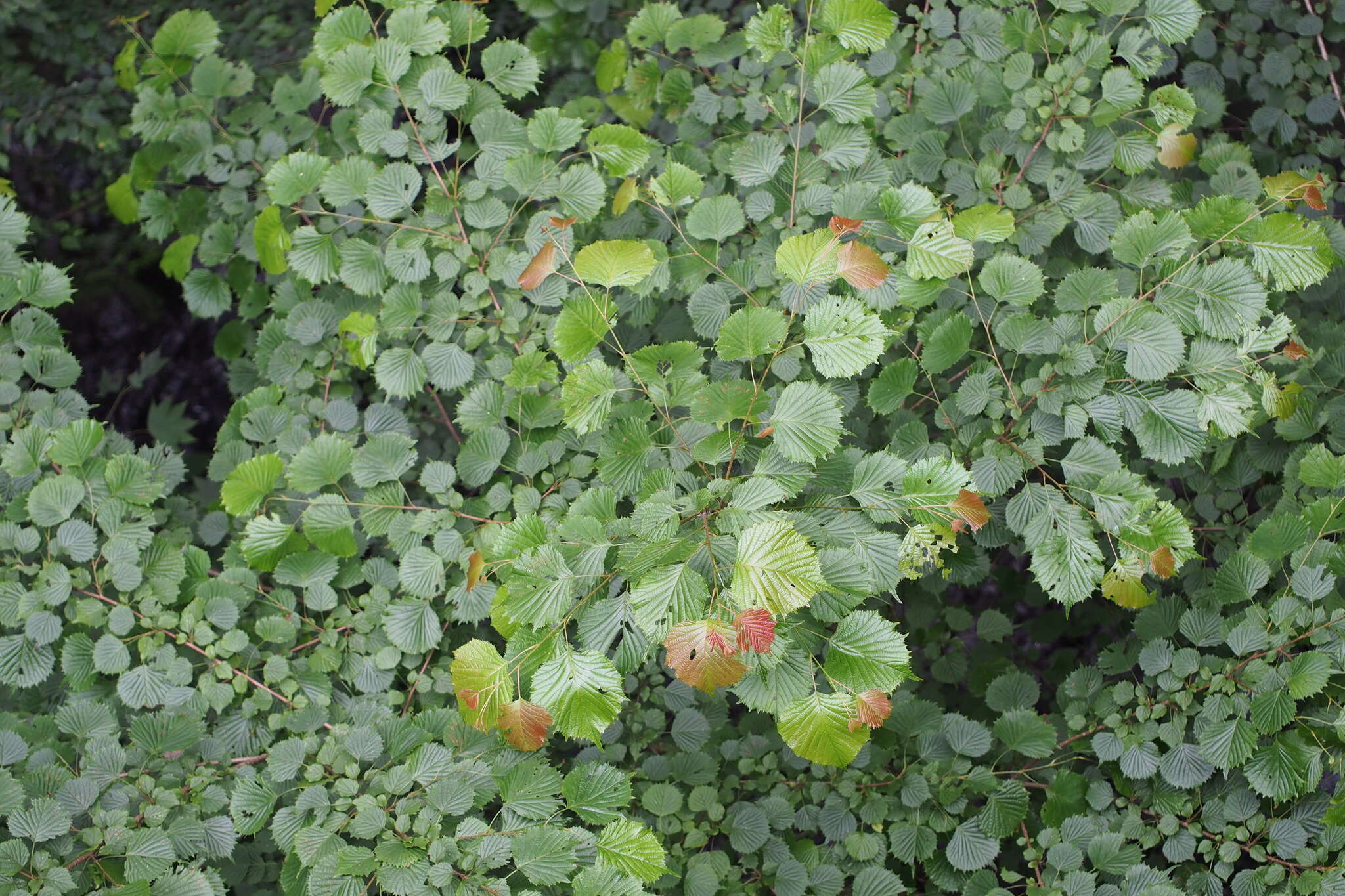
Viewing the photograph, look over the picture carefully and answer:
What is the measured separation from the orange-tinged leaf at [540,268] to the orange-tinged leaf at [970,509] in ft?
2.19

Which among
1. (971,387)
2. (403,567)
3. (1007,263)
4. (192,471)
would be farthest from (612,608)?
(192,471)

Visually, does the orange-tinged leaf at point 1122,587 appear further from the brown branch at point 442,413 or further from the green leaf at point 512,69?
the green leaf at point 512,69

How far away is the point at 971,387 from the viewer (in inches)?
63.5

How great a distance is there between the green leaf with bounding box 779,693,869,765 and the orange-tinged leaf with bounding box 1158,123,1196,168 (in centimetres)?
124

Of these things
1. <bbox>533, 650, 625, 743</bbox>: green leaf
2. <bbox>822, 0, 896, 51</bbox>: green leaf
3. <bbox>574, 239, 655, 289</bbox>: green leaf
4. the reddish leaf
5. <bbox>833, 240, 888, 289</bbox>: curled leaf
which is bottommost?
<bbox>533, 650, 625, 743</bbox>: green leaf

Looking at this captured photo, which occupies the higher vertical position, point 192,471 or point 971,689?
point 971,689

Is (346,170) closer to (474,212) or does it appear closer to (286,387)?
(474,212)

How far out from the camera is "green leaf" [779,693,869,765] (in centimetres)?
116

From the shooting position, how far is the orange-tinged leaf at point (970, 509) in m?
1.30

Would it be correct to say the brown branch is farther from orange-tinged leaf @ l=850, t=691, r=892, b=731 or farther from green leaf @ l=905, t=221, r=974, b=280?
orange-tinged leaf @ l=850, t=691, r=892, b=731

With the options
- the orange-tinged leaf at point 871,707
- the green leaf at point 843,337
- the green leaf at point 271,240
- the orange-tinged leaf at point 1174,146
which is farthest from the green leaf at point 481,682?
the orange-tinged leaf at point 1174,146

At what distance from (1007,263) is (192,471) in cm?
267

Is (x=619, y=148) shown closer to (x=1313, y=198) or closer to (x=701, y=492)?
(x=701, y=492)

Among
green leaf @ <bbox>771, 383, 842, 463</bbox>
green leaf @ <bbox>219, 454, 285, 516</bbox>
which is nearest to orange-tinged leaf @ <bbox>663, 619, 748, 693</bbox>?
Result: green leaf @ <bbox>771, 383, 842, 463</bbox>
